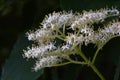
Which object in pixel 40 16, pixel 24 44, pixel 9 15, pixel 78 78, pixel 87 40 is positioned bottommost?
pixel 87 40

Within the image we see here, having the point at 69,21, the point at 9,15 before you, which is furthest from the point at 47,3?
the point at 69,21

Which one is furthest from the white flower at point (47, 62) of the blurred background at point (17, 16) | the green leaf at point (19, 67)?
the blurred background at point (17, 16)

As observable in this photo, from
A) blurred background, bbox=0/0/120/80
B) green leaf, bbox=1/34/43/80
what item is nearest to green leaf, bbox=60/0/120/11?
blurred background, bbox=0/0/120/80

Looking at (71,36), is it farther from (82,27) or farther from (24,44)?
(24,44)

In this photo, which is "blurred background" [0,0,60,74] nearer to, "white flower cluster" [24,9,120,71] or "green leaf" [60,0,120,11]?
"green leaf" [60,0,120,11]

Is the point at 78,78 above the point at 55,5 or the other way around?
the other way around

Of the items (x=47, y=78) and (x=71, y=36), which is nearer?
(x=71, y=36)

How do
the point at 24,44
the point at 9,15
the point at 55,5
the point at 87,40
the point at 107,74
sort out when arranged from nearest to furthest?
1. the point at 87,40
2. the point at 24,44
3. the point at 107,74
4. the point at 55,5
5. the point at 9,15

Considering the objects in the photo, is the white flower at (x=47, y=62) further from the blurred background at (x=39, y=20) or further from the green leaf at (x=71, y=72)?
the green leaf at (x=71, y=72)
